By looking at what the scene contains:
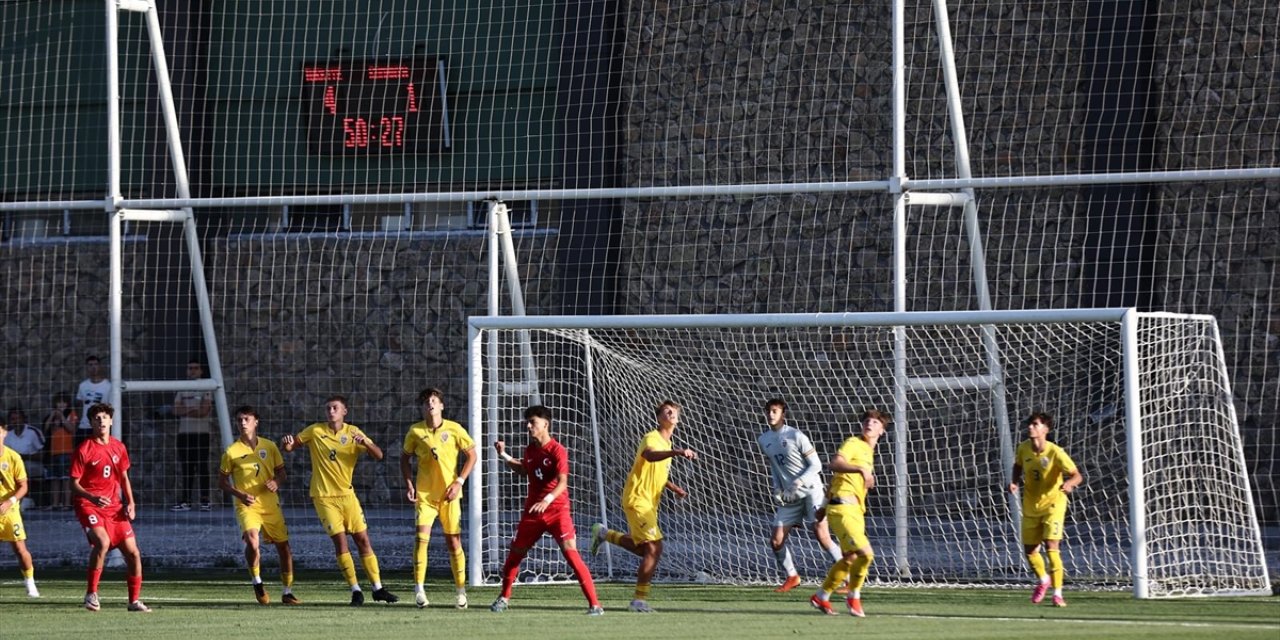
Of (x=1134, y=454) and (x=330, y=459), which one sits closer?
(x=1134, y=454)

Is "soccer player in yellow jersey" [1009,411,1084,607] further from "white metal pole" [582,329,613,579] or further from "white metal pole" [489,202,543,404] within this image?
"white metal pole" [489,202,543,404]

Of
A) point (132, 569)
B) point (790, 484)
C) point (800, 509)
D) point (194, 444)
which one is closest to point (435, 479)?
point (132, 569)

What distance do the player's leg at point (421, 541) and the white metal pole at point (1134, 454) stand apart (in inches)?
199

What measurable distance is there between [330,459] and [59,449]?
23.6ft

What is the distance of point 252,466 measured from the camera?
43.0 feet

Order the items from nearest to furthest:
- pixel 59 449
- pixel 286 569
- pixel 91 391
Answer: pixel 286 569 → pixel 91 391 → pixel 59 449

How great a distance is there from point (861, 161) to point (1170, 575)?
623cm

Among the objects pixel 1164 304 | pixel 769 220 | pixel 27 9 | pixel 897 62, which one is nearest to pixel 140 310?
pixel 27 9

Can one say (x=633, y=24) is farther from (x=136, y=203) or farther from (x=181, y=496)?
(x=181, y=496)

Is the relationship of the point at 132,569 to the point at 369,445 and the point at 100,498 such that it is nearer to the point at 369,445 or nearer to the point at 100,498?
the point at 100,498

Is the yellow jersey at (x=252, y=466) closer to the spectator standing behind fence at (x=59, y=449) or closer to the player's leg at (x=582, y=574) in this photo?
the player's leg at (x=582, y=574)

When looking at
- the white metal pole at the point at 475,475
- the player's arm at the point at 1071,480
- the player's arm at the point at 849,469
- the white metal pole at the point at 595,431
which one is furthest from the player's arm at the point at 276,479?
the player's arm at the point at 1071,480

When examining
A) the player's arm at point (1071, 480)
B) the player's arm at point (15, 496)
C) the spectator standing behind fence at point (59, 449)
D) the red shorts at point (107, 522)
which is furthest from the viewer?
the spectator standing behind fence at point (59, 449)

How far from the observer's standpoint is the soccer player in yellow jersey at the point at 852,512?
1151cm
